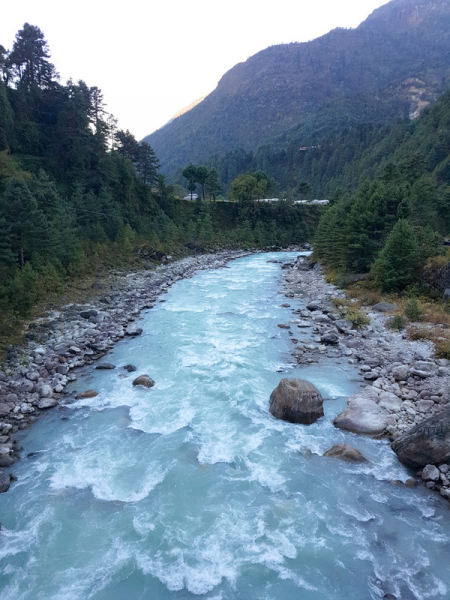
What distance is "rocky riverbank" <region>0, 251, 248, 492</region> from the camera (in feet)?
37.6

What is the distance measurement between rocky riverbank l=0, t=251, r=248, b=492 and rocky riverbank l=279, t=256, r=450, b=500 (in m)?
9.37

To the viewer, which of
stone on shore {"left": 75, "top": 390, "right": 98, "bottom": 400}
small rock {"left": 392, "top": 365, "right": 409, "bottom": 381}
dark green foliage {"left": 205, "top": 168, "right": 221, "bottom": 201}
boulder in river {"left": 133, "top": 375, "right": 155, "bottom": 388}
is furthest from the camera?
dark green foliage {"left": 205, "top": 168, "right": 221, "bottom": 201}

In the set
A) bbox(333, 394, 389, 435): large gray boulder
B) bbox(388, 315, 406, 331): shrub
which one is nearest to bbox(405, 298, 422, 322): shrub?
bbox(388, 315, 406, 331): shrub

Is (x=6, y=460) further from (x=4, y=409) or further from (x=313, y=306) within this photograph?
(x=313, y=306)

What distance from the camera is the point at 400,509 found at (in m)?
8.11

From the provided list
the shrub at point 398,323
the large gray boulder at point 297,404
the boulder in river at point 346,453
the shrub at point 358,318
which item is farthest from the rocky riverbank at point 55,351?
the shrub at point 398,323

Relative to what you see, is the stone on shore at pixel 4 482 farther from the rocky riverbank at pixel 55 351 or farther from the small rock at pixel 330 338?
the small rock at pixel 330 338

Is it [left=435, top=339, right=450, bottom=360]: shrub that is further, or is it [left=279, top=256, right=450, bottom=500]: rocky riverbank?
[left=435, top=339, right=450, bottom=360]: shrub

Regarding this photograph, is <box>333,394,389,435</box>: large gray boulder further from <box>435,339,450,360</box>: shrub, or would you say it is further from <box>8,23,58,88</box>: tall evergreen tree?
<box>8,23,58,88</box>: tall evergreen tree

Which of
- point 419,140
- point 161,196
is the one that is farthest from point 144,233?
point 419,140

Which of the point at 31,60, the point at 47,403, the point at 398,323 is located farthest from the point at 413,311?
the point at 31,60

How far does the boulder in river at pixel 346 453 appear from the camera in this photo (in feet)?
31.5

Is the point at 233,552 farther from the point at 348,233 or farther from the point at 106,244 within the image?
the point at 106,244

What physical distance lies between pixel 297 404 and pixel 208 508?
4202 mm
